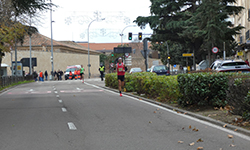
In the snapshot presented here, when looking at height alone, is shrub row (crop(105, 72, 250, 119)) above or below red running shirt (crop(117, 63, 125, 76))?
below

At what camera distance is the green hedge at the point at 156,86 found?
13.5 meters

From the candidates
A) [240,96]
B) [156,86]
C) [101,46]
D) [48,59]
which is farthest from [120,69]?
[101,46]

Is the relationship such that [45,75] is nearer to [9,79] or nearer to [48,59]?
[48,59]

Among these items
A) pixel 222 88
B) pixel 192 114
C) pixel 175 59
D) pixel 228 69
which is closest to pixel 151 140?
pixel 192 114

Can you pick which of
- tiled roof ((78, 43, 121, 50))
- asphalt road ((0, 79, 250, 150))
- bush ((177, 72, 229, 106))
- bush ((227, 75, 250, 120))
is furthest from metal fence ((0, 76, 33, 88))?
tiled roof ((78, 43, 121, 50))

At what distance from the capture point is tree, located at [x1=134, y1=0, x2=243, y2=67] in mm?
32875

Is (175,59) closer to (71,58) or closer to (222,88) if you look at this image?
(71,58)

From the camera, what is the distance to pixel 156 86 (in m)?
15.5

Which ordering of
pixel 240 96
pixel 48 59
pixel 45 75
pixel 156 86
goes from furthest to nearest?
pixel 48 59 < pixel 45 75 < pixel 156 86 < pixel 240 96

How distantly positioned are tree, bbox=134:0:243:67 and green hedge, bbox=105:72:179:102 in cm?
1455

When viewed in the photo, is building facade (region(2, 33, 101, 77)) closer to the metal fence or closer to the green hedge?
the metal fence

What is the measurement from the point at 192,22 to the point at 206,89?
26191mm

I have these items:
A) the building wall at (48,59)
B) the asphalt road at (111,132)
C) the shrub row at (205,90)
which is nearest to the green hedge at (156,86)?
the shrub row at (205,90)

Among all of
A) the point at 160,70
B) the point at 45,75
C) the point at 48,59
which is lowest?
the point at 45,75
